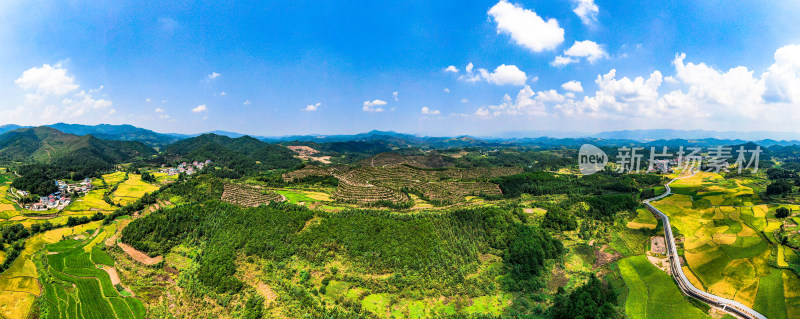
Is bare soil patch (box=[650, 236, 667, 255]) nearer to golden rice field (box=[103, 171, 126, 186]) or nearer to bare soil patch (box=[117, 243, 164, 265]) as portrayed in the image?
bare soil patch (box=[117, 243, 164, 265])

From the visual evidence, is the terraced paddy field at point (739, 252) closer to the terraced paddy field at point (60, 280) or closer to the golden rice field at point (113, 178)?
the terraced paddy field at point (60, 280)

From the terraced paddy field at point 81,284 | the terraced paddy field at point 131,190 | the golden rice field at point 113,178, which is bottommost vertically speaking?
the terraced paddy field at point 81,284

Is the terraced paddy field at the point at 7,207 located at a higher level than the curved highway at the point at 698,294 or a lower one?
higher

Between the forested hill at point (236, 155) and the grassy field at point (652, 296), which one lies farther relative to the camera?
the forested hill at point (236, 155)

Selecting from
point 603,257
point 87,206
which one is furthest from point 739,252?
point 87,206

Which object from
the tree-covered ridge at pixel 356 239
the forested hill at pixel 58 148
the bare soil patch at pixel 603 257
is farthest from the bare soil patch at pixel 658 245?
the forested hill at pixel 58 148

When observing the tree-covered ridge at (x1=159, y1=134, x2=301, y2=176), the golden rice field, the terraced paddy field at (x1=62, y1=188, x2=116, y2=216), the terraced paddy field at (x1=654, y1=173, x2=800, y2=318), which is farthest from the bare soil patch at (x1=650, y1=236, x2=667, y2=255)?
the golden rice field

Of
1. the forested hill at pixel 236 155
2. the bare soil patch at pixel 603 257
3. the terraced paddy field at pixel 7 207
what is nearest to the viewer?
the bare soil patch at pixel 603 257
